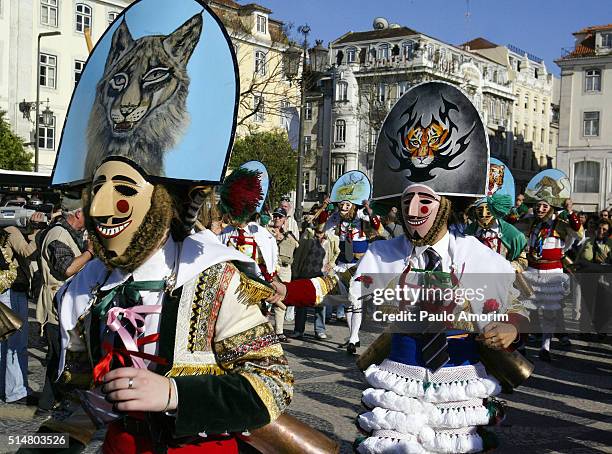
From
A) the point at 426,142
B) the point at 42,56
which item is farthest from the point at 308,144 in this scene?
the point at 426,142

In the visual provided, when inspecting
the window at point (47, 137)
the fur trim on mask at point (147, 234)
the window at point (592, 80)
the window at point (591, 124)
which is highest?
the window at point (592, 80)

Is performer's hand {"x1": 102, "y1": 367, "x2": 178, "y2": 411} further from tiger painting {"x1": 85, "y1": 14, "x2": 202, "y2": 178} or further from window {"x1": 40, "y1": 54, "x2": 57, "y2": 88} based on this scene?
window {"x1": 40, "y1": 54, "x2": 57, "y2": 88}

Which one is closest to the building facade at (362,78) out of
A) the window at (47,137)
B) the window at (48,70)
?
the window at (47,137)

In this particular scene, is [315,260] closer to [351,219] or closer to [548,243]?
[351,219]

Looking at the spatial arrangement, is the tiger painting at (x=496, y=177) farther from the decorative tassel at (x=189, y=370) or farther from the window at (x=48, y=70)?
the window at (x=48, y=70)

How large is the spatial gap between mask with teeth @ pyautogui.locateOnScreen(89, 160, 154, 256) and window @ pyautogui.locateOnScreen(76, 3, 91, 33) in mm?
39722

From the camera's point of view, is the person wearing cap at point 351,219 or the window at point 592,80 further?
Answer: the window at point 592,80

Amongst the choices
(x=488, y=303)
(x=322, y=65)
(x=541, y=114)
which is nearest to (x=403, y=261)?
(x=488, y=303)

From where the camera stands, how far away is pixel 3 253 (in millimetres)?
7246

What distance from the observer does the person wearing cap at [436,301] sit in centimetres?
395

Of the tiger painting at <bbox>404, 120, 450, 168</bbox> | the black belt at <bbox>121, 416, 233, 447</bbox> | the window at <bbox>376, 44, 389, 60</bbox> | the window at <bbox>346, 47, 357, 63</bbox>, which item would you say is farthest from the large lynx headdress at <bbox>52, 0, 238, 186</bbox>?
the window at <bbox>346, 47, 357, 63</bbox>

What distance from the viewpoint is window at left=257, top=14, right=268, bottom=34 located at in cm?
4622

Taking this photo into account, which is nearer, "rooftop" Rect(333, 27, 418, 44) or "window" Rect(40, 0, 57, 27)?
"window" Rect(40, 0, 57, 27)

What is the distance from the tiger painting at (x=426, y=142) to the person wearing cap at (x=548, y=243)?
21.8 feet
